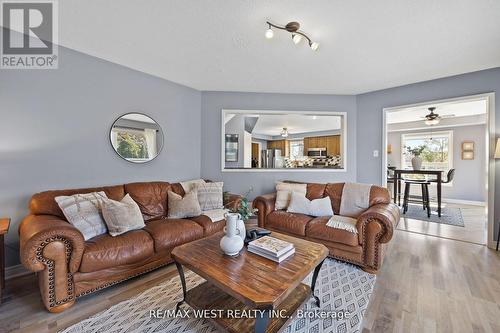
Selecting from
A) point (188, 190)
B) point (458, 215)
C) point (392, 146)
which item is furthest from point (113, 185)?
point (392, 146)

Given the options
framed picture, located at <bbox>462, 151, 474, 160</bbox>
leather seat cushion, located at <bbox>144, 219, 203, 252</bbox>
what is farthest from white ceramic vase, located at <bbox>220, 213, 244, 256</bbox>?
framed picture, located at <bbox>462, 151, 474, 160</bbox>

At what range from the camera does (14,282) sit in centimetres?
207

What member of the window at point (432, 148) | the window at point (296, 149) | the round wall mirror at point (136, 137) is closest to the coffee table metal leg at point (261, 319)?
the round wall mirror at point (136, 137)

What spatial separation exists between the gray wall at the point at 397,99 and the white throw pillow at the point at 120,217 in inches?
151

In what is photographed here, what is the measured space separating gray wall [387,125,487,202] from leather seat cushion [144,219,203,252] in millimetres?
7355

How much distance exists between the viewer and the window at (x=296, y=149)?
9.24 meters

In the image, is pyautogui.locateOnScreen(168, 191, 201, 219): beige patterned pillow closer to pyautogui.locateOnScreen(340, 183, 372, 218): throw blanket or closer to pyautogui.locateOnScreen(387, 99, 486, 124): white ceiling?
pyautogui.locateOnScreen(340, 183, 372, 218): throw blanket

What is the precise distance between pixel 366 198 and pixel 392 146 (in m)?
5.50

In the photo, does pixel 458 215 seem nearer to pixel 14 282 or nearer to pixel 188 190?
pixel 188 190

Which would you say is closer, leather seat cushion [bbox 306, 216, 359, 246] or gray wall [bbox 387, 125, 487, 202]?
leather seat cushion [bbox 306, 216, 359, 246]

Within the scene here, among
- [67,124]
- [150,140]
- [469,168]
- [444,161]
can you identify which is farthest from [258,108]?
[469,168]

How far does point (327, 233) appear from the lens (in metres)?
2.47

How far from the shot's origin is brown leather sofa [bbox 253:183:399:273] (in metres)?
2.23

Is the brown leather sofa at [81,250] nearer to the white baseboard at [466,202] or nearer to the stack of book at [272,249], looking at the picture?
the stack of book at [272,249]
